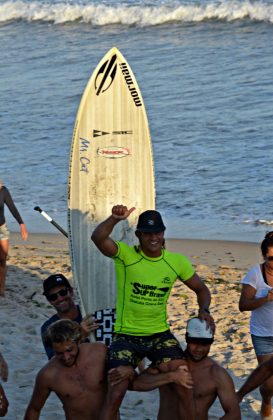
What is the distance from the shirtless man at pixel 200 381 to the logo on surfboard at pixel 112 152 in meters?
2.94

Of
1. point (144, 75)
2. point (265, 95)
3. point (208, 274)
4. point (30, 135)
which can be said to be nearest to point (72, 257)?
point (208, 274)

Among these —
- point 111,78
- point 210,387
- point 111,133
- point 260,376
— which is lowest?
point 260,376

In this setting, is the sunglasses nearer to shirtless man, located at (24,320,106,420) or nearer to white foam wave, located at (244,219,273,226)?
shirtless man, located at (24,320,106,420)

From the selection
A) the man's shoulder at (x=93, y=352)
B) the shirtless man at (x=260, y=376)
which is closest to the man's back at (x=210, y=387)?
the man's shoulder at (x=93, y=352)

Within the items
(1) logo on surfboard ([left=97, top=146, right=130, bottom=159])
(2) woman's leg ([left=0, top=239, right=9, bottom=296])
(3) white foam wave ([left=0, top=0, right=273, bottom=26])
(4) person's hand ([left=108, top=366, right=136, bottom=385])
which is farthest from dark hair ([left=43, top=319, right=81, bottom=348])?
(3) white foam wave ([left=0, top=0, right=273, bottom=26])

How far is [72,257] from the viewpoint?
8938 millimetres

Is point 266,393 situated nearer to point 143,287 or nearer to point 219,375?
point 219,375

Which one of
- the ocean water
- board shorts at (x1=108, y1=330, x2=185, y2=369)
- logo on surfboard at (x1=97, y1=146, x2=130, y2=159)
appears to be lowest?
the ocean water

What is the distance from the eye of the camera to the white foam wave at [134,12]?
28453 mm

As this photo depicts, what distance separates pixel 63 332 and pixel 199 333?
81 cm

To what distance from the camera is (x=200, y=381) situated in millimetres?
6316

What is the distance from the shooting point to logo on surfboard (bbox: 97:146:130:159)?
29.5 feet

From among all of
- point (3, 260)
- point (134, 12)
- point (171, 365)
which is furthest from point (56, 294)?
point (134, 12)

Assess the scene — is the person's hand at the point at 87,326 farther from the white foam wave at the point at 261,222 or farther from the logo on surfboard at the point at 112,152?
the white foam wave at the point at 261,222
